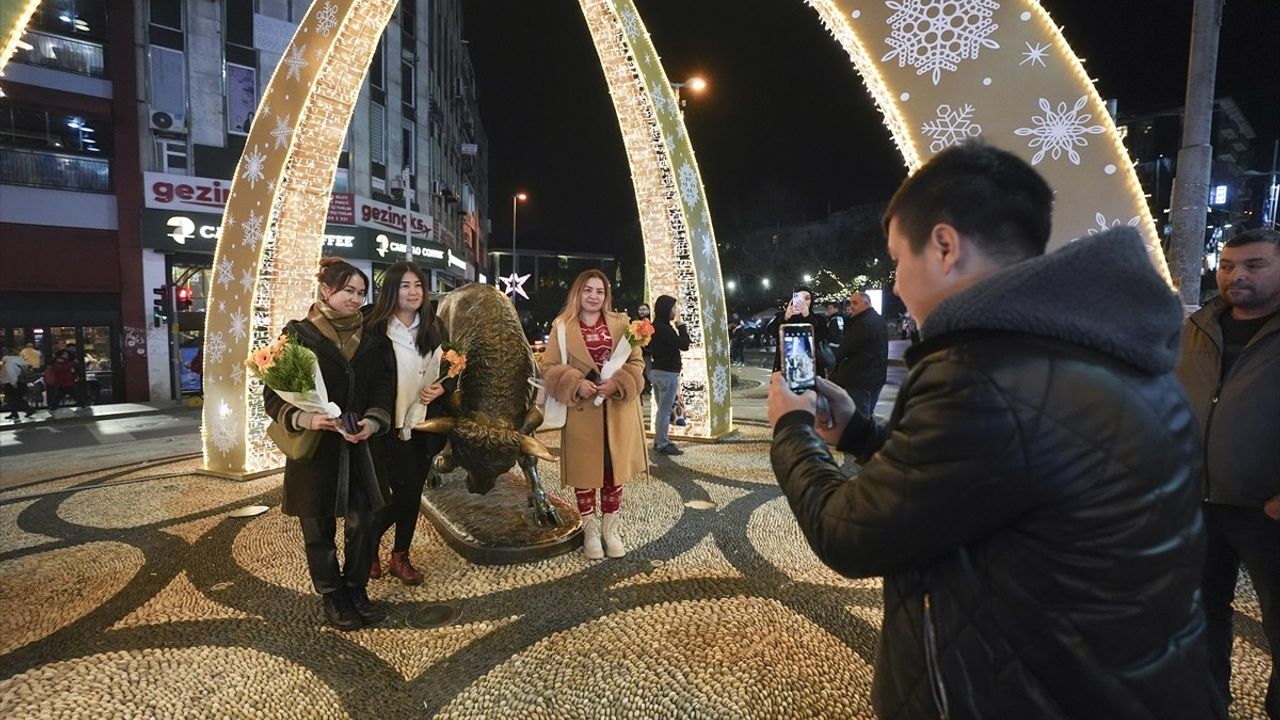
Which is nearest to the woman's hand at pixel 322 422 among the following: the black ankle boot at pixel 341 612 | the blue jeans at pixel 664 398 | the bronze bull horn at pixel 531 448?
the black ankle boot at pixel 341 612

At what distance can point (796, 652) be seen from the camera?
9.74 feet

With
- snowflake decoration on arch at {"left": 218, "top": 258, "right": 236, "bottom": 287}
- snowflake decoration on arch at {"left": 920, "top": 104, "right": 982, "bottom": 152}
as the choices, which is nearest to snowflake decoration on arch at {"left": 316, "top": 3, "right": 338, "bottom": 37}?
snowflake decoration on arch at {"left": 218, "top": 258, "right": 236, "bottom": 287}

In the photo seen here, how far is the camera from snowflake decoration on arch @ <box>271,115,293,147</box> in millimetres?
5977

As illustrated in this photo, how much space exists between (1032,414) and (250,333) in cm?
683

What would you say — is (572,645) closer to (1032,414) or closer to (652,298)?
(1032,414)

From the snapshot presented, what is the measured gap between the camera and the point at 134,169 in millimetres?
14891

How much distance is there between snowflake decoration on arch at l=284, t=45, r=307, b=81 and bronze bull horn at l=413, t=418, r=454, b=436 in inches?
167

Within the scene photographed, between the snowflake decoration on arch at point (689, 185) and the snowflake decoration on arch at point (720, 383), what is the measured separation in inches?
85.8

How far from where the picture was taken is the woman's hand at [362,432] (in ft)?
10.3

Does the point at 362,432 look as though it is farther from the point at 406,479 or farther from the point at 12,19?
the point at 12,19

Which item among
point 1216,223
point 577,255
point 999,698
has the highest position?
point 577,255

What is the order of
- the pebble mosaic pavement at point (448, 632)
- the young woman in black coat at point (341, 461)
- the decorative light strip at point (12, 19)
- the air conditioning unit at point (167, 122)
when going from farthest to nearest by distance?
the air conditioning unit at point (167, 122) < the young woman in black coat at point (341, 461) < the decorative light strip at point (12, 19) < the pebble mosaic pavement at point (448, 632)

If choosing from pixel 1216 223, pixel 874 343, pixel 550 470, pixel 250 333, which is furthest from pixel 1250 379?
pixel 1216 223

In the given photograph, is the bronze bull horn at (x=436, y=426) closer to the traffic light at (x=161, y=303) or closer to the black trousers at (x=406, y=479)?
the black trousers at (x=406, y=479)
